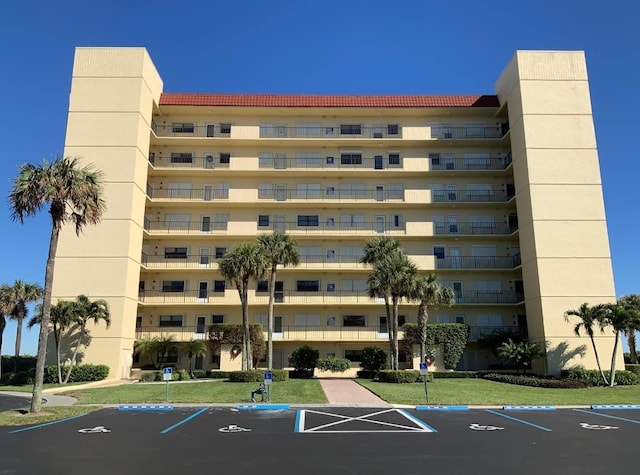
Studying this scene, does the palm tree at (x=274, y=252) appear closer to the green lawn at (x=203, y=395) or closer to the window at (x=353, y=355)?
the green lawn at (x=203, y=395)

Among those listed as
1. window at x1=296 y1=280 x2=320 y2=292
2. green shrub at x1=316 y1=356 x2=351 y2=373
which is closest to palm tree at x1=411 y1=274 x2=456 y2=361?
green shrub at x1=316 y1=356 x2=351 y2=373

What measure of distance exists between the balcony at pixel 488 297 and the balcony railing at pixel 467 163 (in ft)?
38.4

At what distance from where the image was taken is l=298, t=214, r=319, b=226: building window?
160 ft

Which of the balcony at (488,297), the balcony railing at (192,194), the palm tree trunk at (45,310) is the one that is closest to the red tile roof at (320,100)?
the balcony railing at (192,194)

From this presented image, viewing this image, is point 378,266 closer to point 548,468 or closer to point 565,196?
point 565,196

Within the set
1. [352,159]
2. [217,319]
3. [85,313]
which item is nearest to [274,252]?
[217,319]

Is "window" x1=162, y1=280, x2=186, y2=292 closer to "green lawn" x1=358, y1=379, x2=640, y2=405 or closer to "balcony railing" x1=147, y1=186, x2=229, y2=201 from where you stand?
"balcony railing" x1=147, y1=186, x2=229, y2=201

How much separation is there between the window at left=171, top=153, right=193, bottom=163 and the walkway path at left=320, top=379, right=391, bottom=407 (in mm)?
27298

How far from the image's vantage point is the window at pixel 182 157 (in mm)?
49156

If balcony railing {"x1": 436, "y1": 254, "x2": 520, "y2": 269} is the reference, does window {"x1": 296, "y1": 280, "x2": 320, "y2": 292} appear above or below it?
below

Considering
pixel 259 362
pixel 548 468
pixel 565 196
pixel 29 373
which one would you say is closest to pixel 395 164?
pixel 565 196

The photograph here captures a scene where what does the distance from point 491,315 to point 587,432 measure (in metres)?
32.3

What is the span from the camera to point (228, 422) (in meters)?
17.3

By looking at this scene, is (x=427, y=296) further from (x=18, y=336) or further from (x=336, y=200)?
(x=18, y=336)
